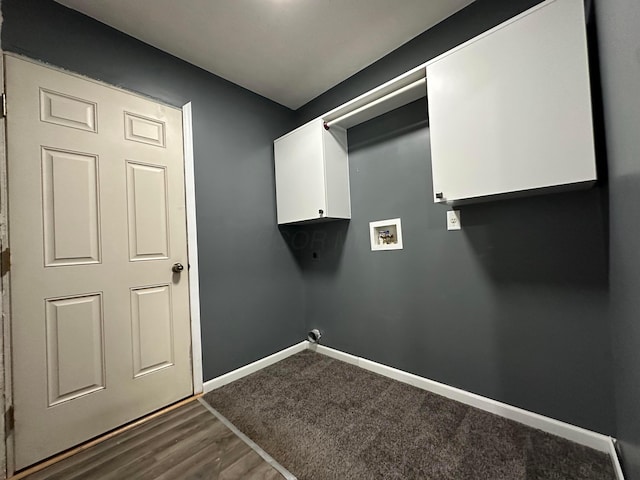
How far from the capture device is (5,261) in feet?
3.99

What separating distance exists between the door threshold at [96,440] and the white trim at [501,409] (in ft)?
4.58

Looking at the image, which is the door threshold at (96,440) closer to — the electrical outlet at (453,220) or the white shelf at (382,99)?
the electrical outlet at (453,220)

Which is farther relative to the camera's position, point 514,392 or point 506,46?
point 514,392

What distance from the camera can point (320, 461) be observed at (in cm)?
122

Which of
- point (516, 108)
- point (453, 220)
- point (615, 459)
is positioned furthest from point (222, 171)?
point (615, 459)

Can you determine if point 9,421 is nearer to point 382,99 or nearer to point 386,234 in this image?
point 386,234

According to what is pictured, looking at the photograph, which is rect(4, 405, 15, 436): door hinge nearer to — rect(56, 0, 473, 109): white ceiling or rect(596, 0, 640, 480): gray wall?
rect(56, 0, 473, 109): white ceiling

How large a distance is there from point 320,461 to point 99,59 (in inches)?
104

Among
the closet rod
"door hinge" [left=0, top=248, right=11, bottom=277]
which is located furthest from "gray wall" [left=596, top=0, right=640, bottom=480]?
"door hinge" [left=0, top=248, right=11, bottom=277]

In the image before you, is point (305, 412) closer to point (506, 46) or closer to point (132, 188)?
point (132, 188)

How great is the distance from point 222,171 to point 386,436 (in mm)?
2160

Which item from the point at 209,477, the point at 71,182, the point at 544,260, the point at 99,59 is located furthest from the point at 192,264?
the point at 544,260

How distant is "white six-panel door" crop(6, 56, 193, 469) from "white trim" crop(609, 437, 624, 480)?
7.71ft

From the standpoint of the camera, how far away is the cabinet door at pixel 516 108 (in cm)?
103
